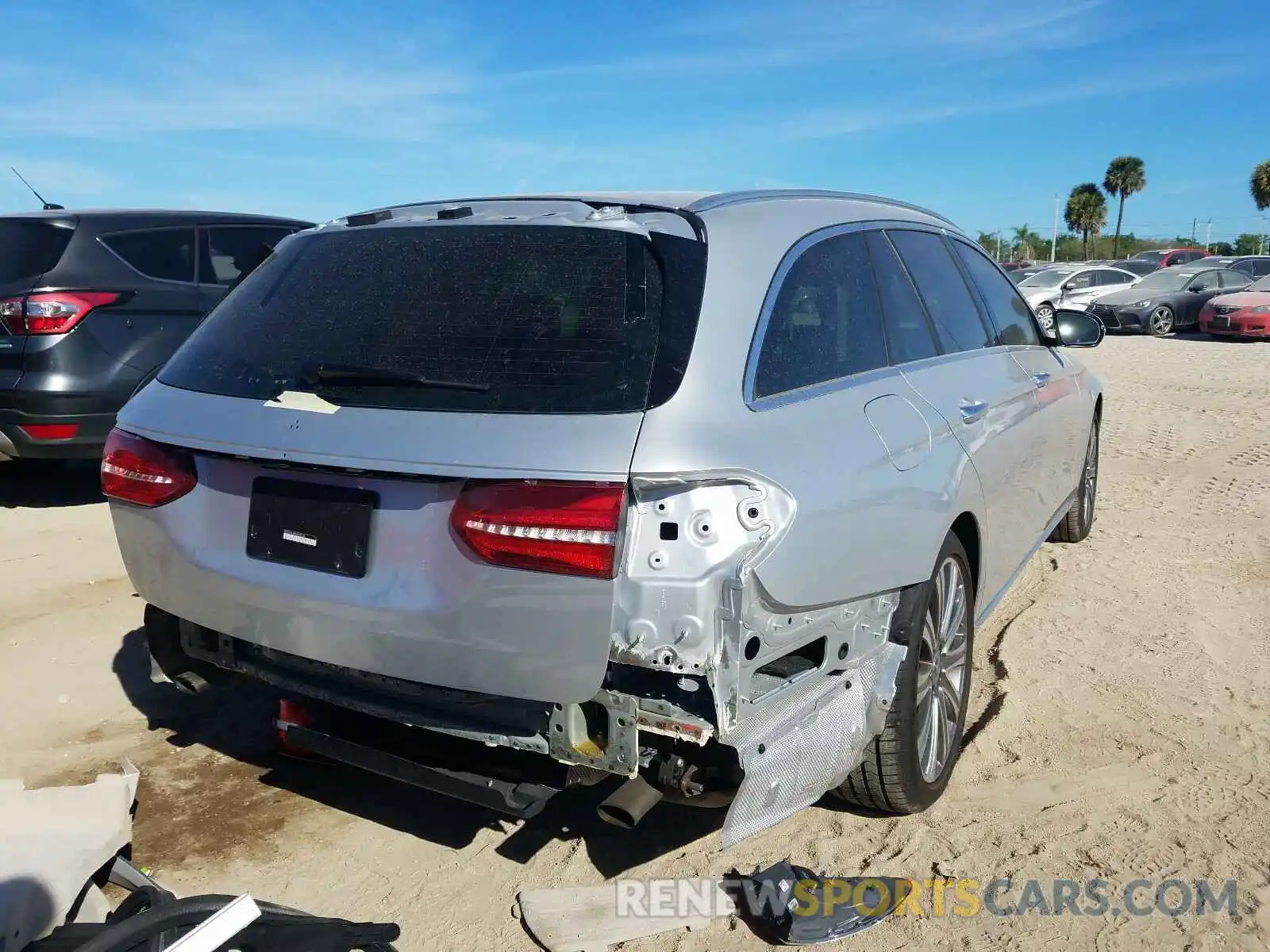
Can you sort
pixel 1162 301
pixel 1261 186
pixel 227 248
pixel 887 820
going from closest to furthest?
pixel 887 820
pixel 227 248
pixel 1162 301
pixel 1261 186

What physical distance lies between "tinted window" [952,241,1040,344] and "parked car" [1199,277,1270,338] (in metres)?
16.2

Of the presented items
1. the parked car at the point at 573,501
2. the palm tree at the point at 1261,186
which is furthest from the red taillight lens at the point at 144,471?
the palm tree at the point at 1261,186

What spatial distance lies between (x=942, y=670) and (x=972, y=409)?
2.81 ft

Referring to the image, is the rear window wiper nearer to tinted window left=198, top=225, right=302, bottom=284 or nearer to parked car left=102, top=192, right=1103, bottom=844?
parked car left=102, top=192, right=1103, bottom=844

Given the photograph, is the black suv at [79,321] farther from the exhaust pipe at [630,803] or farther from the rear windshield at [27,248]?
the exhaust pipe at [630,803]

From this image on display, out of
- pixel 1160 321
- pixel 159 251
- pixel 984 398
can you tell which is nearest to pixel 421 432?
pixel 984 398

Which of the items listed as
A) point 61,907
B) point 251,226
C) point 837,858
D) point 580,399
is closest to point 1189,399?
point 251,226

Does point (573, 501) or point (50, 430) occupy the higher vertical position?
point (573, 501)

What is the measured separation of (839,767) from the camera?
8.95 feet

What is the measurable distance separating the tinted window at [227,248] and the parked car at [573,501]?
15.0ft

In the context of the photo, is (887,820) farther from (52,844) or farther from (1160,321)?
(1160,321)

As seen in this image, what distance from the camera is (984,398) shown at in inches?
148

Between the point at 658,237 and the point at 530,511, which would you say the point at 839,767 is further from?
the point at 658,237

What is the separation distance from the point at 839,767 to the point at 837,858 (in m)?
0.44
